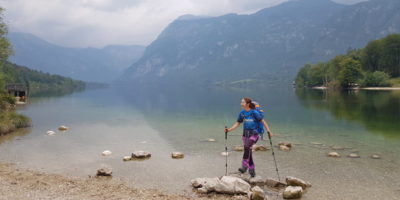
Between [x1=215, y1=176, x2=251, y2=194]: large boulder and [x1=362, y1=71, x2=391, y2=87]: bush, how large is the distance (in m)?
141

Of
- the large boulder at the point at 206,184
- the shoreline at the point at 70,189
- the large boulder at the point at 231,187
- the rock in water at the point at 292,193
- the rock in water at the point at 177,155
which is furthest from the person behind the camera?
the rock in water at the point at 177,155

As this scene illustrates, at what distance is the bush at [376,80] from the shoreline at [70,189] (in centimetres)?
14211

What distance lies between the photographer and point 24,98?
87375 millimetres

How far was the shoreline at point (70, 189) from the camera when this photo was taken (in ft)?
43.9

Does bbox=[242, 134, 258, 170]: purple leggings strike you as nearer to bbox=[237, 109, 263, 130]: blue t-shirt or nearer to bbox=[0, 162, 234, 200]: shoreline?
bbox=[237, 109, 263, 130]: blue t-shirt

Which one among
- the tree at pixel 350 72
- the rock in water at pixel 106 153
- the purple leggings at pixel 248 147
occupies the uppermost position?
the tree at pixel 350 72

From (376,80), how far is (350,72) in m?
Result: 11.1

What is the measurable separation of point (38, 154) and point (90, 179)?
9612mm

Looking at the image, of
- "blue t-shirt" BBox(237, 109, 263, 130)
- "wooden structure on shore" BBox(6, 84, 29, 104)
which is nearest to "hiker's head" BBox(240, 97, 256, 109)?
"blue t-shirt" BBox(237, 109, 263, 130)

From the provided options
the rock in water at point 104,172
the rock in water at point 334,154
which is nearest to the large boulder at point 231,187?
the rock in water at point 104,172

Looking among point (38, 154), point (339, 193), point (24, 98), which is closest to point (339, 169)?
point (339, 193)

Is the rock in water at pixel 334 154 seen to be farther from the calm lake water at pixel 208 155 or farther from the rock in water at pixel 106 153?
the rock in water at pixel 106 153

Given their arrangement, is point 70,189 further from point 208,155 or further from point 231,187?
point 208,155

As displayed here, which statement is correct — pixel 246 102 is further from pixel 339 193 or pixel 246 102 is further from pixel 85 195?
pixel 85 195
